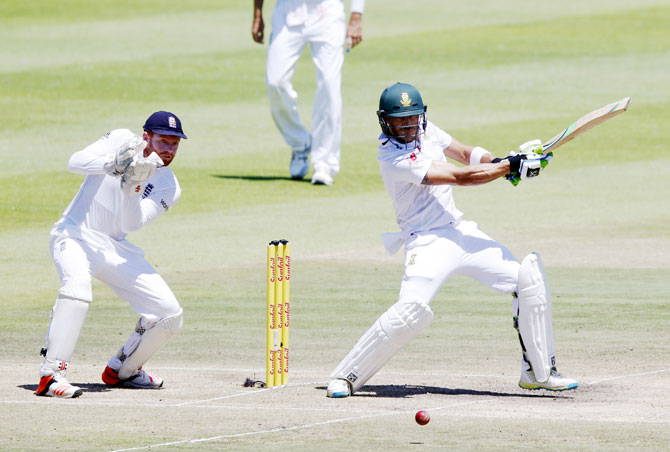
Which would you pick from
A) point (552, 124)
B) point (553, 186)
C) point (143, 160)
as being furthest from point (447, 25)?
point (143, 160)

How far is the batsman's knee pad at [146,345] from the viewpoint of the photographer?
827 centimetres

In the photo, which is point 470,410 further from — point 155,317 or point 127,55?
point 127,55

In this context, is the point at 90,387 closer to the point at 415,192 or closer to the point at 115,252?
the point at 115,252

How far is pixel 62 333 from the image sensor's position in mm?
7891

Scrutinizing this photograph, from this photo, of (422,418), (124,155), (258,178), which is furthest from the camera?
(258,178)

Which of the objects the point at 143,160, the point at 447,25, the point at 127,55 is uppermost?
the point at 447,25

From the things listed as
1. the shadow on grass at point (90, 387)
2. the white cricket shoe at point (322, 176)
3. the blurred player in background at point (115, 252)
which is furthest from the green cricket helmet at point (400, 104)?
the white cricket shoe at point (322, 176)

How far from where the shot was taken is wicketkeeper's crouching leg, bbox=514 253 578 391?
7984 millimetres

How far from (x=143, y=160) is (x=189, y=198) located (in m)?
8.10

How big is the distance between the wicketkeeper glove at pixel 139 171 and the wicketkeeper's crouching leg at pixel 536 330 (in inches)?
83.5

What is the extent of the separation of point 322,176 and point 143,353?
850cm

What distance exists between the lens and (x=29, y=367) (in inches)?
348

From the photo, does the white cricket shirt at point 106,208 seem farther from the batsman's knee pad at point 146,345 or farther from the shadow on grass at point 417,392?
the shadow on grass at point 417,392

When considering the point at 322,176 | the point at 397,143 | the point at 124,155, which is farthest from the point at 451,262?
the point at 322,176
